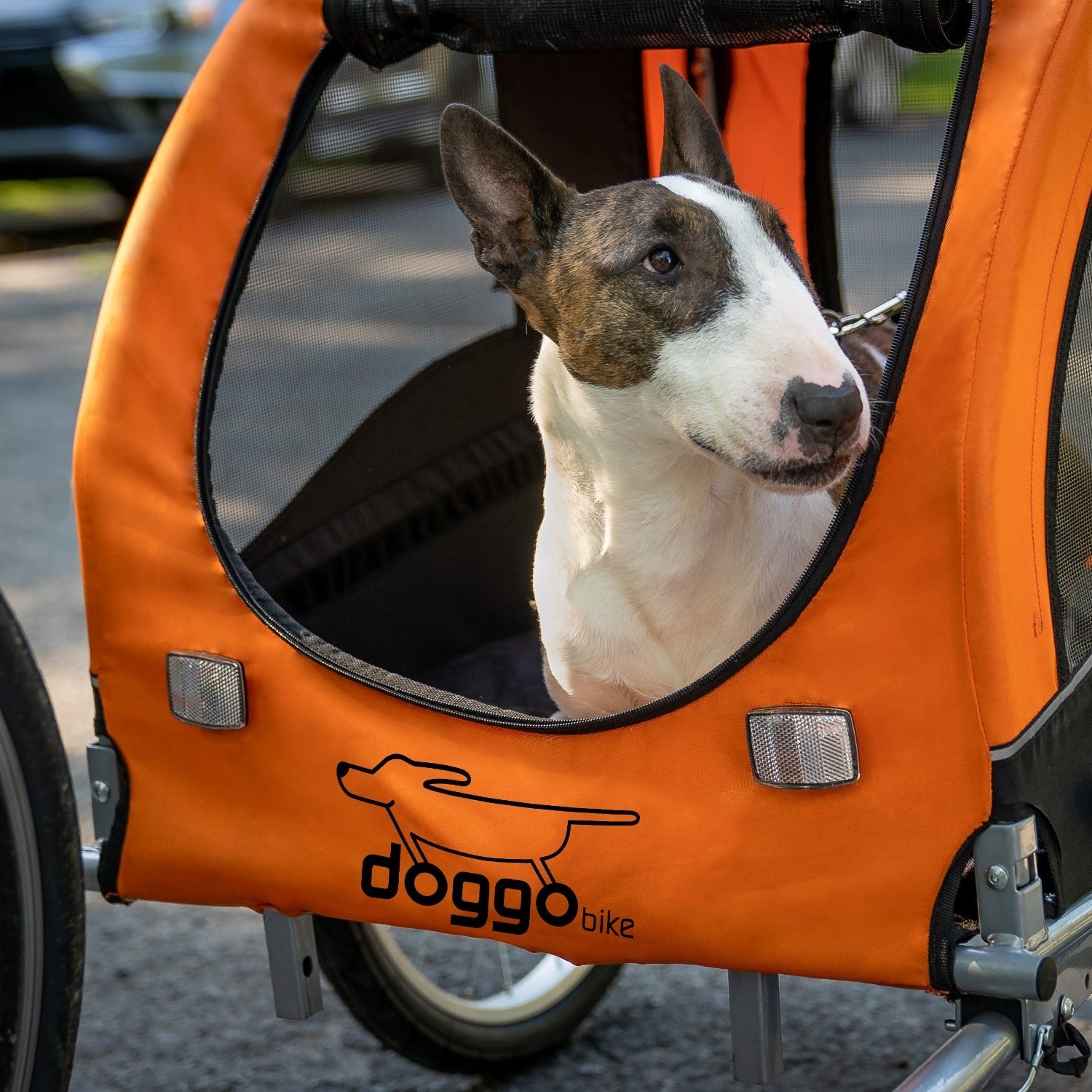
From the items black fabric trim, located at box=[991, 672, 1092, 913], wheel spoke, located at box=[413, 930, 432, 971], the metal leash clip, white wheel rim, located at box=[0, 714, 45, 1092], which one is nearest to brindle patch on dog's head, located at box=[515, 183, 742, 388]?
the metal leash clip

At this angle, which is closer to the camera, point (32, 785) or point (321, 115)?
point (32, 785)

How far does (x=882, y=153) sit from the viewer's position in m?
2.68

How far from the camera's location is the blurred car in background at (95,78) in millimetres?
9039

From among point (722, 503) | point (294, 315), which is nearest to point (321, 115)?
point (294, 315)

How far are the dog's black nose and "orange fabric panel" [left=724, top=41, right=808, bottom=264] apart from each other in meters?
1.28

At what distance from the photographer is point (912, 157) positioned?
2652mm

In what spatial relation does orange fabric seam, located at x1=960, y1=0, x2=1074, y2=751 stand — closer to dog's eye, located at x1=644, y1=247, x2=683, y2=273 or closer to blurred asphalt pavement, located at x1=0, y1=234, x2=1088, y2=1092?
dog's eye, located at x1=644, y1=247, x2=683, y2=273

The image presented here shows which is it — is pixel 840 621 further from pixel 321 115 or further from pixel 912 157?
pixel 912 157

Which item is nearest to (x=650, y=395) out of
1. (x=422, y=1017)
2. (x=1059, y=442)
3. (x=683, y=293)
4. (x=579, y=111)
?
(x=683, y=293)

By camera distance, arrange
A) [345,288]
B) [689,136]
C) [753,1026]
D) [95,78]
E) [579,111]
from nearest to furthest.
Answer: [753,1026]
[689,136]
[345,288]
[579,111]
[95,78]

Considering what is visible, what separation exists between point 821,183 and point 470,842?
1594 millimetres

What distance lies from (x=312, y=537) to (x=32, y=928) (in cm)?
93

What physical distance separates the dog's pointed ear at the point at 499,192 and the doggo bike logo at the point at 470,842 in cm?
66

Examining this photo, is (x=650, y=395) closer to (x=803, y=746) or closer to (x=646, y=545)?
(x=646, y=545)
